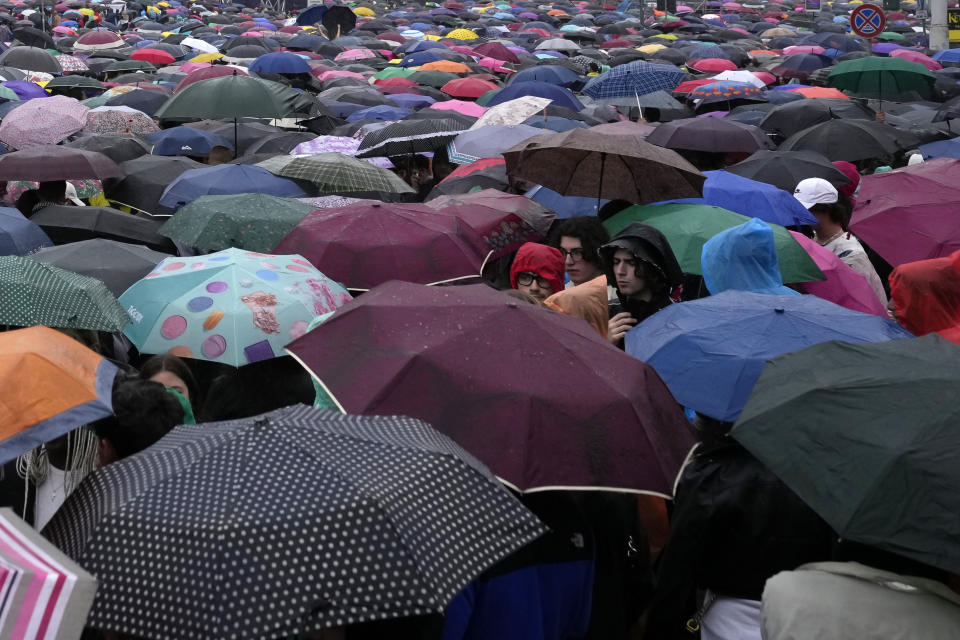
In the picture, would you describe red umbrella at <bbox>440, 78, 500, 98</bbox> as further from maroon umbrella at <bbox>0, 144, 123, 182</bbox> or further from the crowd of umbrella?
maroon umbrella at <bbox>0, 144, 123, 182</bbox>

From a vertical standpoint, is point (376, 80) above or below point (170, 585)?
below

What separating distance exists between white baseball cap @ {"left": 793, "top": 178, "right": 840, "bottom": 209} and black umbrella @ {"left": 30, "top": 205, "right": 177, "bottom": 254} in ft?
13.3

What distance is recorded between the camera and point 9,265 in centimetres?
464

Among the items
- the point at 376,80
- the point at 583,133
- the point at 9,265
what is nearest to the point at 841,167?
the point at 583,133

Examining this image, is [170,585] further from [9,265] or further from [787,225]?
[787,225]

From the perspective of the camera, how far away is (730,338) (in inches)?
172

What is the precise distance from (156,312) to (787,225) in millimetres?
4182

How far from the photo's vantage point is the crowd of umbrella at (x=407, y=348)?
2385 mm

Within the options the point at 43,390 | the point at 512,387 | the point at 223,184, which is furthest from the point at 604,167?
the point at 43,390

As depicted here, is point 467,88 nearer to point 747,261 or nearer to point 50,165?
point 50,165

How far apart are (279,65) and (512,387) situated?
14.6 metres

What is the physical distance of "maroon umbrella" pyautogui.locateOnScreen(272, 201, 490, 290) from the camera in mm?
5969

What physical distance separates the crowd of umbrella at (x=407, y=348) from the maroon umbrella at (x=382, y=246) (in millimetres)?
18

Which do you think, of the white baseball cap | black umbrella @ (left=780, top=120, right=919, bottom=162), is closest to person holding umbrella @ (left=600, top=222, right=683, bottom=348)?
the white baseball cap
